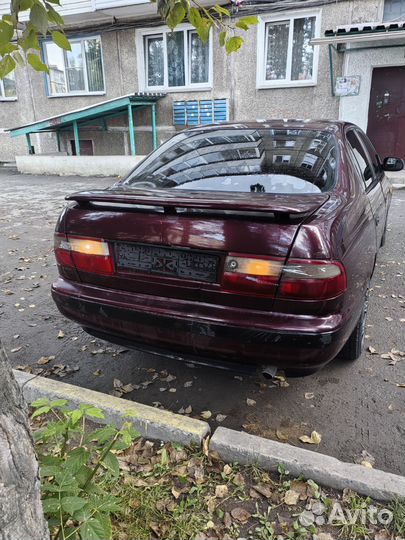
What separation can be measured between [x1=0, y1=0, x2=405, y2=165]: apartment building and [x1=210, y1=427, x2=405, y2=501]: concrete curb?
362 inches

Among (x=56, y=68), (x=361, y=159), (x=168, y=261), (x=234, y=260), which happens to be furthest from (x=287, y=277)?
(x=56, y=68)

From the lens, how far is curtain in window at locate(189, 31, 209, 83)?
41.3 ft

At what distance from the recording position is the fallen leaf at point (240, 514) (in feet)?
5.89

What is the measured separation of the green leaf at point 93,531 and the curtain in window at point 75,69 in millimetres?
15601

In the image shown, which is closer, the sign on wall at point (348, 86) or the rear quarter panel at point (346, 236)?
the rear quarter panel at point (346, 236)

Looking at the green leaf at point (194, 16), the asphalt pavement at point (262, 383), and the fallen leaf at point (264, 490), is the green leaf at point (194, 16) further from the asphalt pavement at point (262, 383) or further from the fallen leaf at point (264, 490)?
the fallen leaf at point (264, 490)

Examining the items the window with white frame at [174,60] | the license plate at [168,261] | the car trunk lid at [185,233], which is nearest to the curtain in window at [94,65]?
the window with white frame at [174,60]

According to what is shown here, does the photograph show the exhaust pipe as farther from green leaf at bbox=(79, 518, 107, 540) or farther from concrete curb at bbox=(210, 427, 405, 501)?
green leaf at bbox=(79, 518, 107, 540)

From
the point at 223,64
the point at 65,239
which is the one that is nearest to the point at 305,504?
the point at 65,239

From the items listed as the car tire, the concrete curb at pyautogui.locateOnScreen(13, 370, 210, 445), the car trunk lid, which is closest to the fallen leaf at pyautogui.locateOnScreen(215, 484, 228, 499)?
the concrete curb at pyautogui.locateOnScreen(13, 370, 210, 445)

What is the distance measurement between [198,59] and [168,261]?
12404 millimetres

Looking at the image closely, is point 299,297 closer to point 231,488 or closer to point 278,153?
point 231,488

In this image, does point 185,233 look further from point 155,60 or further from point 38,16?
point 155,60

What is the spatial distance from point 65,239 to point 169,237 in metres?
0.75
